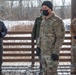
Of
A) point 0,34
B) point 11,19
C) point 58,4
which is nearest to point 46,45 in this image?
point 0,34

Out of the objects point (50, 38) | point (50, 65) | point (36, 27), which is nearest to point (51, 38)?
point (50, 38)

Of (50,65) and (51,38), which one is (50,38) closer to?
(51,38)

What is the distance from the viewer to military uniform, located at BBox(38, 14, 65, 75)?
4031 millimetres

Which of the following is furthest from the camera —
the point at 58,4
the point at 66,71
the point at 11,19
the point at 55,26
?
the point at 11,19

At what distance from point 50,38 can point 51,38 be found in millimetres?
16

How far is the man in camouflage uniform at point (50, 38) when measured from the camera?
13.2 feet

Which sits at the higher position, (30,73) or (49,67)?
(49,67)

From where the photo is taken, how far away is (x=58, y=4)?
1770 centimetres

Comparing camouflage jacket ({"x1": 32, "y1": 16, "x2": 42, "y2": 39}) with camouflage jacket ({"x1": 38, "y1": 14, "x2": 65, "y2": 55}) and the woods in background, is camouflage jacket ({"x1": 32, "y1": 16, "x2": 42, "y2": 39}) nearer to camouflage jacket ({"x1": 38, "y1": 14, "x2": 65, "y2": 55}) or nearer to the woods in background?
camouflage jacket ({"x1": 38, "y1": 14, "x2": 65, "y2": 55})

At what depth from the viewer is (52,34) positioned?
4.08 m

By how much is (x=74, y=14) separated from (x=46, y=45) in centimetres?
185

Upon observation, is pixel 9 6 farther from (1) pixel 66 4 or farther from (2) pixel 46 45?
(2) pixel 46 45

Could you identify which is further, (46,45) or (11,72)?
(11,72)

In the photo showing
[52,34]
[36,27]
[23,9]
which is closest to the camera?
[52,34]
